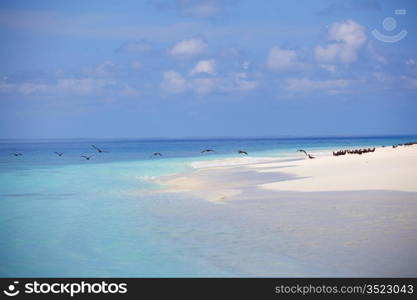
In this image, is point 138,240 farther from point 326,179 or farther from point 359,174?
point 359,174

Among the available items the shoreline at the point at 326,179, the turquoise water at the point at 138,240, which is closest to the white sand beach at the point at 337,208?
the shoreline at the point at 326,179

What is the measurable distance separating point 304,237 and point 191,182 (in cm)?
998

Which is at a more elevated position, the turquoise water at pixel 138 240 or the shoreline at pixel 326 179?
the shoreline at pixel 326 179

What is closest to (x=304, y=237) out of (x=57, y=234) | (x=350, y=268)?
(x=350, y=268)

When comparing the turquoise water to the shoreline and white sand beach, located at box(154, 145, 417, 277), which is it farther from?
the shoreline

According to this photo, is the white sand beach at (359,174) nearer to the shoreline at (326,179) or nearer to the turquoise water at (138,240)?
the shoreline at (326,179)

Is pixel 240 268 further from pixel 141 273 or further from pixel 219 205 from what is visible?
pixel 219 205

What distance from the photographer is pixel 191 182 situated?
61.8 feet

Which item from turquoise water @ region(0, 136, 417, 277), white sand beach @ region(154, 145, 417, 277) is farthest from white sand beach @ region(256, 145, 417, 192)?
turquoise water @ region(0, 136, 417, 277)

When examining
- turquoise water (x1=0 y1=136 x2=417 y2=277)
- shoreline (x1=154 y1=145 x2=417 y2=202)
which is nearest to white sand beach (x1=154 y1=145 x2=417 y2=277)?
shoreline (x1=154 y1=145 x2=417 y2=202)

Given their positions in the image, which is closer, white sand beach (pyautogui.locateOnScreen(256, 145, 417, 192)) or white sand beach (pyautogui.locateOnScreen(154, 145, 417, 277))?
white sand beach (pyautogui.locateOnScreen(154, 145, 417, 277))

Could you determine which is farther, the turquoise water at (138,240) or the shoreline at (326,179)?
the shoreline at (326,179)

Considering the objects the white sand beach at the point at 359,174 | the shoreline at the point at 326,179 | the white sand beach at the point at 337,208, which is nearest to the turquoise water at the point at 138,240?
the white sand beach at the point at 337,208

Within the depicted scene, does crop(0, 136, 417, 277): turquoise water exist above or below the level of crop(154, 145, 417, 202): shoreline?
below
